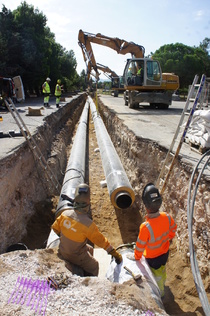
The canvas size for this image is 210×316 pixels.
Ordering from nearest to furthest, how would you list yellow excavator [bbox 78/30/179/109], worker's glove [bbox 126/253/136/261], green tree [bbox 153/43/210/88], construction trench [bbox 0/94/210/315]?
1. worker's glove [bbox 126/253/136/261]
2. construction trench [bbox 0/94/210/315]
3. yellow excavator [bbox 78/30/179/109]
4. green tree [bbox 153/43/210/88]

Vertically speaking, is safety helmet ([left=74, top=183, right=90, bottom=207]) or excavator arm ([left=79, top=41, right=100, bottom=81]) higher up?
excavator arm ([left=79, top=41, right=100, bottom=81])

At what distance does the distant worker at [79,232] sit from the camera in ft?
9.59

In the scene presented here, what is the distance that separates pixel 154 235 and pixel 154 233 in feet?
0.10

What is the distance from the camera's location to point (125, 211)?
20.9ft

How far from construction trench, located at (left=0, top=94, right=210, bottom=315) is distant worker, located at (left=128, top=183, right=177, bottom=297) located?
2.21 feet

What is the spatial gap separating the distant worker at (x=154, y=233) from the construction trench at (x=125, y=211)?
67 centimetres

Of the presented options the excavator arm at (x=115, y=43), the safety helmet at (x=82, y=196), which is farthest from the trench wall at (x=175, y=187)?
the excavator arm at (x=115, y=43)

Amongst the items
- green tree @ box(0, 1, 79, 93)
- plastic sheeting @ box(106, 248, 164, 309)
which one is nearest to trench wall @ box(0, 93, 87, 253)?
plastic sheeting @ box(106, 248, 164, 309)

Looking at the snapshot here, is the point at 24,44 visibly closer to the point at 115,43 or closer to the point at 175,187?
the point at 115,43

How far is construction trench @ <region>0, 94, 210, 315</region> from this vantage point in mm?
3596

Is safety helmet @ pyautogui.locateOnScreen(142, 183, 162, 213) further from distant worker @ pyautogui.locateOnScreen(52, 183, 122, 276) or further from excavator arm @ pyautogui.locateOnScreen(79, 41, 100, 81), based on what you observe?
excavator arm @ pyautogui.locateOnScreen(79, 41, 100, 81)

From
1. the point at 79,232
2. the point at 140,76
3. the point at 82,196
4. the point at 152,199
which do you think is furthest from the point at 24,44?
the point at 152,199

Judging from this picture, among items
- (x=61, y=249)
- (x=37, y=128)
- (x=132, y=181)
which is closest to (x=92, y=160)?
(x=37, y=128)

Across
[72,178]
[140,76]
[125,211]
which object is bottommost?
[125,211]
